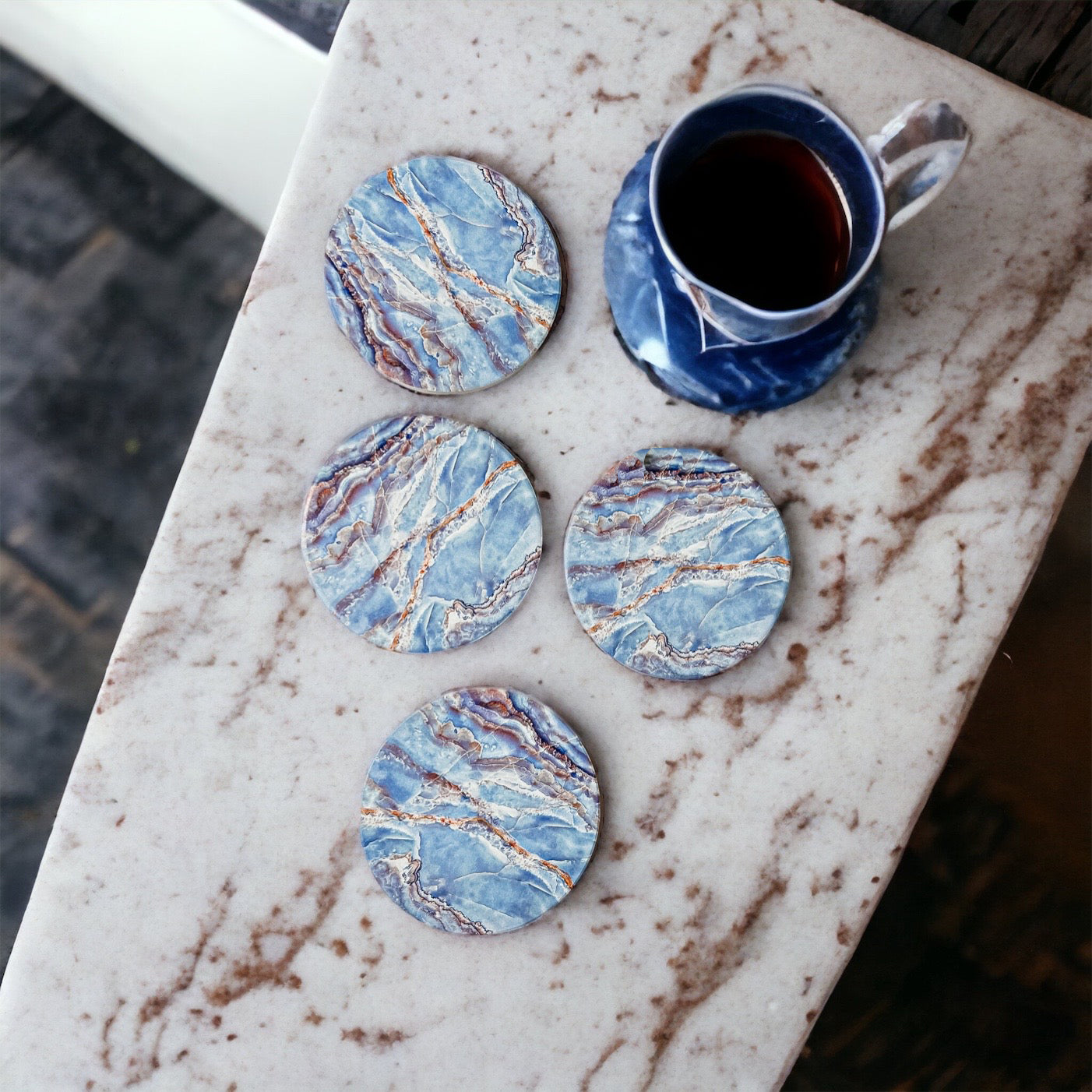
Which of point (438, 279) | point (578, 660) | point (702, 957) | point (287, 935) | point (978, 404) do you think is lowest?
point (287, 935)

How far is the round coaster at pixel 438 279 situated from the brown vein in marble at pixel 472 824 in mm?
317

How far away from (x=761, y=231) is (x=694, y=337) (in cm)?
8

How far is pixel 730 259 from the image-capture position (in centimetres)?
53

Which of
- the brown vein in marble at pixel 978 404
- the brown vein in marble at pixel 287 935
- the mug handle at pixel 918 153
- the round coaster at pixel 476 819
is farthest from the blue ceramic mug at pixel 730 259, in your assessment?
the brown vein in marble at pixel 287 935

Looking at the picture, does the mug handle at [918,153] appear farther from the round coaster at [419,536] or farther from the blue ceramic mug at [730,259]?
the round coaster at [419,536]

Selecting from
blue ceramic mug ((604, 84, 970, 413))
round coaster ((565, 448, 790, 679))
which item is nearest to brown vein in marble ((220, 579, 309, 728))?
round coaster ((565, 448, 790, 679))

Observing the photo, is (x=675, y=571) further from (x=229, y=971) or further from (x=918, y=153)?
(x=229, y=971)

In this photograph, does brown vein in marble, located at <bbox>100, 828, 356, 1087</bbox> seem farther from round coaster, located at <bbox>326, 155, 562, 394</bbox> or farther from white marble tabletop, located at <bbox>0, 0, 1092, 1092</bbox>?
round coaster, located at <bbox>326, 155, 562, 394</bbox>

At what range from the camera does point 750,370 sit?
56 cm

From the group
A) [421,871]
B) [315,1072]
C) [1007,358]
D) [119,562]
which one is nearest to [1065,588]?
[1007,358]

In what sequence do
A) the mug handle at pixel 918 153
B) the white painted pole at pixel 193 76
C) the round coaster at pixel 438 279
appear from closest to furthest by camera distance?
the mug handle at pixel 918 153 < the round coaster at pixel 438 279 < the white painted pole at pixel 193 76

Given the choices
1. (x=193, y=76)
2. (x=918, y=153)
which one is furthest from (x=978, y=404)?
(x=193, y=76)

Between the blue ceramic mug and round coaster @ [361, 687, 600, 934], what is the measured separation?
289 millimetres

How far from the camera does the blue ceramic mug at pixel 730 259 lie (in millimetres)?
497
